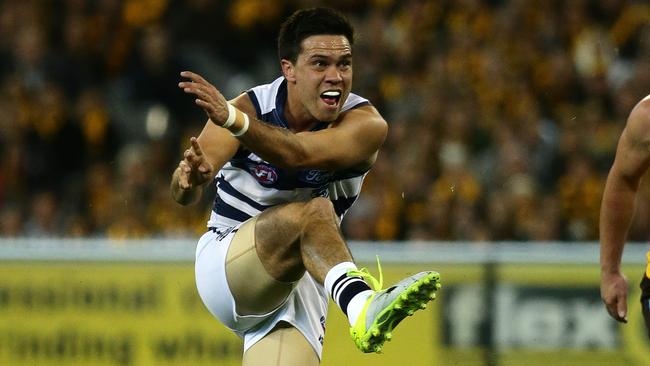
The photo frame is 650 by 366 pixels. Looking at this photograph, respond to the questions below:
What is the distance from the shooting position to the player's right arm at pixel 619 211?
209 inches

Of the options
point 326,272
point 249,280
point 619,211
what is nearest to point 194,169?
point 249,280

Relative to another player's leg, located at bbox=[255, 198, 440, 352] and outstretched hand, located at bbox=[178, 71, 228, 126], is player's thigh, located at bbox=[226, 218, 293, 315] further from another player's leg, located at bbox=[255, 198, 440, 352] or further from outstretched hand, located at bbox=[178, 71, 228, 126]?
outstretched hand, located at bbox=[178, 71, 228, 126]

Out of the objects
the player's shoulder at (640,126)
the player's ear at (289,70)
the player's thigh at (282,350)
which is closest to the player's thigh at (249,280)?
the player's thigh at (282,350)

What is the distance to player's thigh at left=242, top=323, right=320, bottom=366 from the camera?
5.76 metres

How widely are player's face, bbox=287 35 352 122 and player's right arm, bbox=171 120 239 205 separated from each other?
0.39m

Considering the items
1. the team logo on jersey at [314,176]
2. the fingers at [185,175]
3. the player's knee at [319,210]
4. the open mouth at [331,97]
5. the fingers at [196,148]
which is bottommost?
the team logo on jersey at [314,176]

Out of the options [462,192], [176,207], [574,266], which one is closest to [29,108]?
[176,207]

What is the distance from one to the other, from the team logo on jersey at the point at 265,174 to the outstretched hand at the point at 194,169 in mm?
378

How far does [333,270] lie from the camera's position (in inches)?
203

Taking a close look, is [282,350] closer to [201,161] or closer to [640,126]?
[201,161]

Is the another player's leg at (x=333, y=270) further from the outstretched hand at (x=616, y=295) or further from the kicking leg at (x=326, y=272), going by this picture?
the outstretched hand at (x=616, y=295)

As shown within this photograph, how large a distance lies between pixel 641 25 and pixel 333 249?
265 inches

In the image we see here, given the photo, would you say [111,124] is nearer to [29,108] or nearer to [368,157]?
[29,108]

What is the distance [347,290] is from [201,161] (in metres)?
0.83
